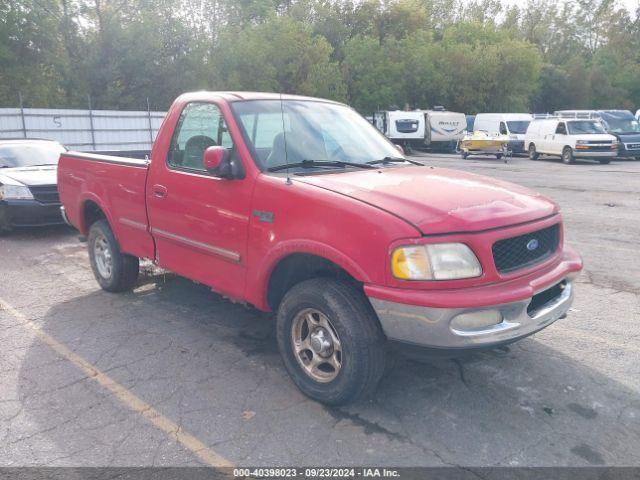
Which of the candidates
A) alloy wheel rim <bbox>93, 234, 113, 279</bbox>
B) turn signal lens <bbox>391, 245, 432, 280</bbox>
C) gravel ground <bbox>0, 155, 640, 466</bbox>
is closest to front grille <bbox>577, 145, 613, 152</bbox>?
gravel ground <bbox>0, 155, 640, 466</bbox>

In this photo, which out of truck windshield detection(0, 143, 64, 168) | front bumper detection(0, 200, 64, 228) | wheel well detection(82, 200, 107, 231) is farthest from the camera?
truck windshield detection(0, 143, 64, 168)

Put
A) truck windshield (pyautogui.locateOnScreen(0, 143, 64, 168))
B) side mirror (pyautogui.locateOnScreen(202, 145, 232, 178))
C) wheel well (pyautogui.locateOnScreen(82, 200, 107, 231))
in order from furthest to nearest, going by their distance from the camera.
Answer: truck windshield (pyautogui.locateOnScreen(0, 143, 64, 168)), wheel well (pyautogui.locateOnScreen(82, 200, 107, 231)), side mirror (pyautogui.locateOnScreen(202, 145, 232, 178))

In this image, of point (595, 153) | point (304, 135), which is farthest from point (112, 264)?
point (595, 153)

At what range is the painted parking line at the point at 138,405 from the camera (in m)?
3.11

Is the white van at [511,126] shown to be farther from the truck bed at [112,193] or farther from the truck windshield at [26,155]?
the truck bed at [112,193]

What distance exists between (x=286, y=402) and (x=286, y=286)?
2.58 ft

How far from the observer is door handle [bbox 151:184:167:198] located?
15.1ft

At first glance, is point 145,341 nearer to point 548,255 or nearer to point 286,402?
point 286,402

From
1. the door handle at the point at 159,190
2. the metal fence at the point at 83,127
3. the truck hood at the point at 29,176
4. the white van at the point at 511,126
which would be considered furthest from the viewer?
the white van at the point at 511,126

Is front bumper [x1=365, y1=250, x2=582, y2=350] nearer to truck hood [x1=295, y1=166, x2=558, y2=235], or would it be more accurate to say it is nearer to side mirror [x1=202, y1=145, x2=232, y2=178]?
truck hood [x1=295, y1=166, x2=558, y2=235]

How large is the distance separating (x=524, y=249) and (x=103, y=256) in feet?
14.2

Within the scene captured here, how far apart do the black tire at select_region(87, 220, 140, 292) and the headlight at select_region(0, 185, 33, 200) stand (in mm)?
3071

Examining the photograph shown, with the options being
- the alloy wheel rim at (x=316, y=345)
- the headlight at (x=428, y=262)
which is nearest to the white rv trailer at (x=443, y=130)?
the alloy wheel rim at (x=316, y=345)

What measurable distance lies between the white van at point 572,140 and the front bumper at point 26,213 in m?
20.1
